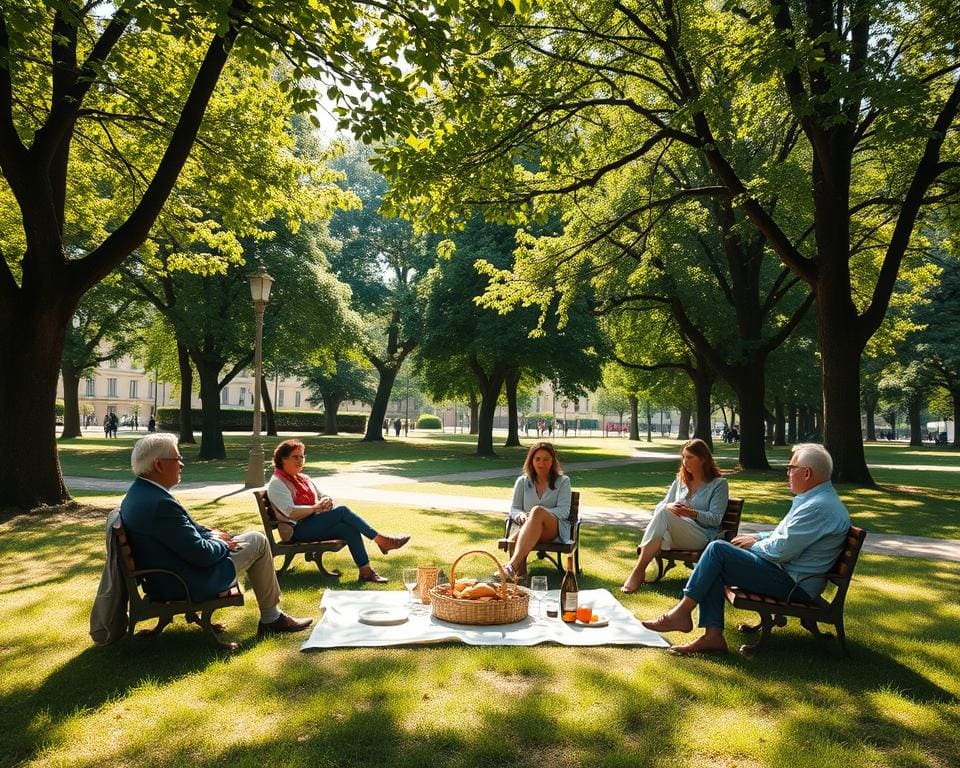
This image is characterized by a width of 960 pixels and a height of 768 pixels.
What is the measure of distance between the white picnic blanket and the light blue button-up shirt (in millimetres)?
1097

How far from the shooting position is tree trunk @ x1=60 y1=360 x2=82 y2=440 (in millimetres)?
39375

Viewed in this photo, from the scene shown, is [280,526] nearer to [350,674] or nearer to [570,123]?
[350,674]

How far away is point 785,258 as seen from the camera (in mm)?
16312

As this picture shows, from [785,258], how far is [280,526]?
43.5ft

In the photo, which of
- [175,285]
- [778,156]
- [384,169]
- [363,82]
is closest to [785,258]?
[778,156]

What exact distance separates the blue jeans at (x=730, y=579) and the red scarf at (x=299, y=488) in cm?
413

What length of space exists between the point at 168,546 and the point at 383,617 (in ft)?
5.75

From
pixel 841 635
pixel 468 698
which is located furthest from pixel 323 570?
pixel 841 635

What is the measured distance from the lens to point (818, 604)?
530 centimetres

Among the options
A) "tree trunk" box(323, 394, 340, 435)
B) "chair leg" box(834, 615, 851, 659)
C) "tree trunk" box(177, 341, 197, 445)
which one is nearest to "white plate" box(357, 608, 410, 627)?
"chair leg" box(834, 615, 851, 659)

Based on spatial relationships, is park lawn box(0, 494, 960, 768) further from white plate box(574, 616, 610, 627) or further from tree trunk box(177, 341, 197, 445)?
tree trunk box(177, 341, 197, 445)

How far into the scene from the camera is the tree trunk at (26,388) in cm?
1089

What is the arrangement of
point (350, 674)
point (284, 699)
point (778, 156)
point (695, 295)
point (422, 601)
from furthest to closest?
point (695, 295), point (778, 156), point (422, 601), point (350, 674), point (284, 699)

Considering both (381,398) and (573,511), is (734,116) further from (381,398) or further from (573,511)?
(381,398)
